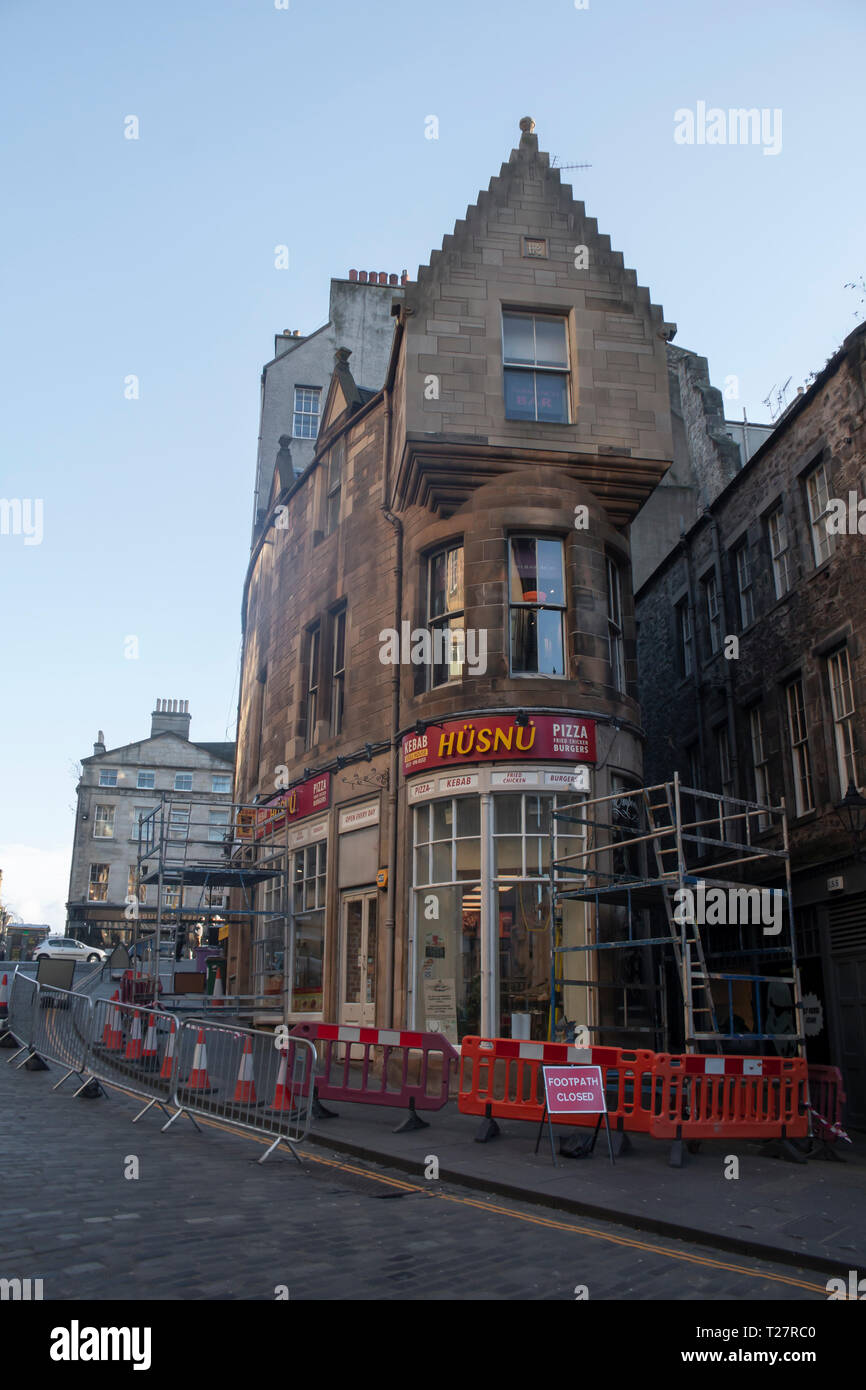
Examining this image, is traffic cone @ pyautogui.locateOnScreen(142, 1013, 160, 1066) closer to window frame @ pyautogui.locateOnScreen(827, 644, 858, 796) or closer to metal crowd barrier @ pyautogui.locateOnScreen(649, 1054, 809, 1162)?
metal crowd barrier @ pyautogui.locateOnScreen(649, 1054, 809, 1162)

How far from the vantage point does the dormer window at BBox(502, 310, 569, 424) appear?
55.0 ft

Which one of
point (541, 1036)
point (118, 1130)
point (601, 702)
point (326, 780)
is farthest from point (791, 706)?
point (118, 1130)

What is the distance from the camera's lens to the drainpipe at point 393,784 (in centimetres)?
1616

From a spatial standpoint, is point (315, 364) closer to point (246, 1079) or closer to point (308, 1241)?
point (246, 1079)

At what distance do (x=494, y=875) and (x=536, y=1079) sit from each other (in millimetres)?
4156

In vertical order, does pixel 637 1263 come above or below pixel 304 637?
below

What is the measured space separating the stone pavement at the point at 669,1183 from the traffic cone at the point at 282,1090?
0.56 meters

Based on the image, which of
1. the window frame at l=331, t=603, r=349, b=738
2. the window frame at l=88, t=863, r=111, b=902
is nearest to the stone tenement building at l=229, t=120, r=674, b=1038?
the window frame at l=331, t=603, r=349, b=738

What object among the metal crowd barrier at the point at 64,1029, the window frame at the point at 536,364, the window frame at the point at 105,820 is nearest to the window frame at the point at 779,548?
the window frame at the point at 536,364

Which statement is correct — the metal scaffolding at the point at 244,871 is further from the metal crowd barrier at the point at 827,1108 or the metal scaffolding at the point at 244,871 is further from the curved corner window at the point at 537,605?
the metal crowd barrier at the point at 827,1108

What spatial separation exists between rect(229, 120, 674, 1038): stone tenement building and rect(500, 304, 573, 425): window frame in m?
0.05
